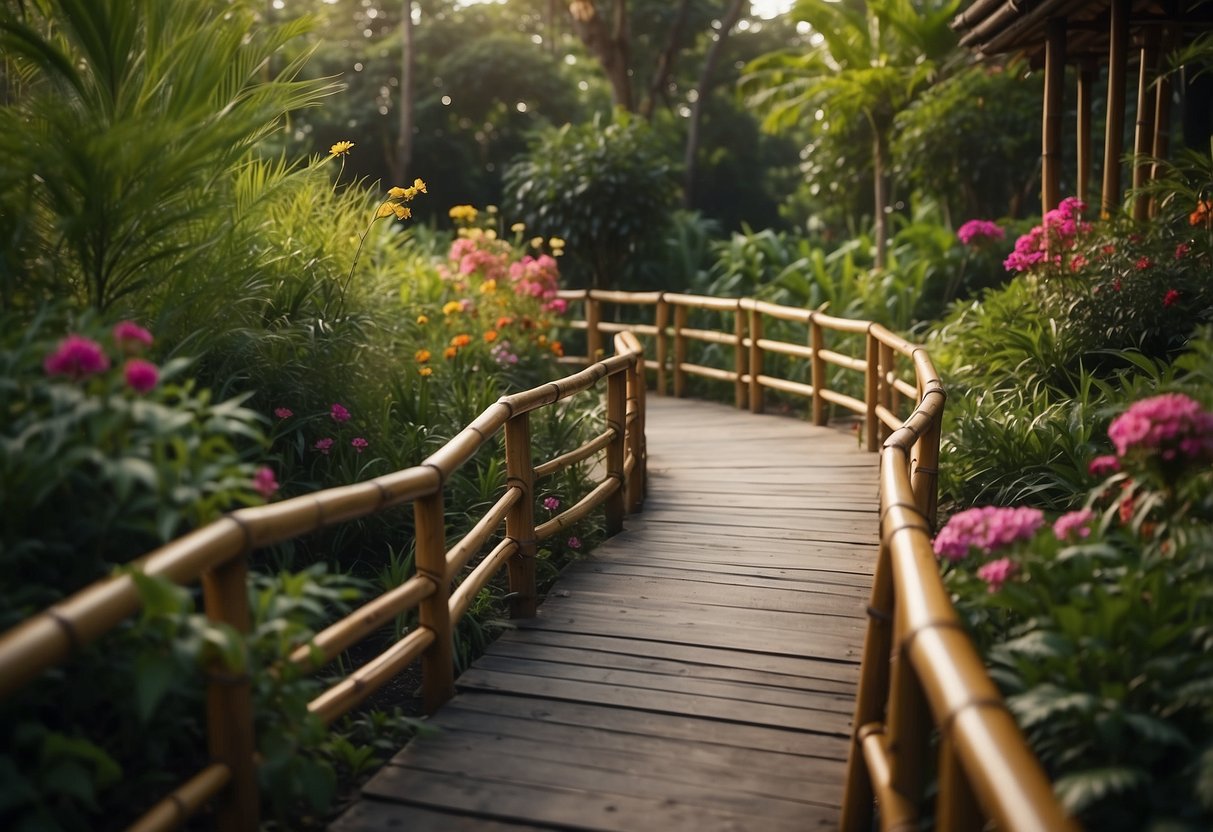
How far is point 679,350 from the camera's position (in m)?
10.1

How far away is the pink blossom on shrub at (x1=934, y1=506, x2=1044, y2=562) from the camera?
2.66 meters

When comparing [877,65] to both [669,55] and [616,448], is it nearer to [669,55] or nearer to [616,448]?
[616,448]

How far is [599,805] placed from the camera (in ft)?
9.86

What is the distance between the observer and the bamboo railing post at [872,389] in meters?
7.34

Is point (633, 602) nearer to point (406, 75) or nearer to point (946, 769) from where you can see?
point (946, 769)

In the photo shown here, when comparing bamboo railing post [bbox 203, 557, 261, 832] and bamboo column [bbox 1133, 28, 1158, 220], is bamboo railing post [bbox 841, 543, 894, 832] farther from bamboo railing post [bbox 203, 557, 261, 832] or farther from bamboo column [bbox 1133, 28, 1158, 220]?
bamboo column [bbox 1133, 28, 1158, 220]

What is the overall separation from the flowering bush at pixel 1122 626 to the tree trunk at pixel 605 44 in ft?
43.4

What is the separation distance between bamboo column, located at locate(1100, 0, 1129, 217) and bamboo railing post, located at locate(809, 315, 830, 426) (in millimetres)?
2116

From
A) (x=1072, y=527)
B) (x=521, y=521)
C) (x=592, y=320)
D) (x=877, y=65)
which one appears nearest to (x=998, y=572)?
(x=1072, y=527)

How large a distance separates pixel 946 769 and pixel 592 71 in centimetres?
2519

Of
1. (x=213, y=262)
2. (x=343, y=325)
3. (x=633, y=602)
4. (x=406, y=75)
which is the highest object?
(x=406, y=75)

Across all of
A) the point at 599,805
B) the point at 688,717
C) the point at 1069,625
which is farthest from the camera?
the point at 688,717

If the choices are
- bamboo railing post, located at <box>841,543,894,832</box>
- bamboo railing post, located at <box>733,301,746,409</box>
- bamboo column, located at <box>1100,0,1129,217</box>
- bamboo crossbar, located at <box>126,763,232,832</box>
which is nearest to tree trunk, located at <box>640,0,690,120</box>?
Result: bamboo railing post, located at <box>733,301,746,409</box>

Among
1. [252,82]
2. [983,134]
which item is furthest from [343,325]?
[983,134]
